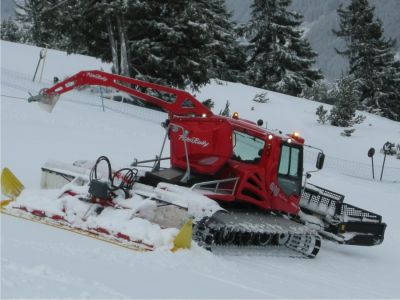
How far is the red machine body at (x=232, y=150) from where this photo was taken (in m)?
9.57

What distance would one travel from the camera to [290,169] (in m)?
10.2

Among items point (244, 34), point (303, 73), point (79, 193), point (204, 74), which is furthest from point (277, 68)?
point (79, 193)

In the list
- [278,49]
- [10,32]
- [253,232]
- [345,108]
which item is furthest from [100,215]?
[10,32]

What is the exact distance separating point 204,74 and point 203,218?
16631mm

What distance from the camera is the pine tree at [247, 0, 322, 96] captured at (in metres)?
44.0

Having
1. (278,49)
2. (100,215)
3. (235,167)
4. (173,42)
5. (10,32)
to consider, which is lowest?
(100,215)

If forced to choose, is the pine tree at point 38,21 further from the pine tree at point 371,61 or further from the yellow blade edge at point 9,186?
the pine tree at point 371,61

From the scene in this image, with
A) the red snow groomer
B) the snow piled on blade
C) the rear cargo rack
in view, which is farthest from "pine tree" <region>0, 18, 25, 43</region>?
the snow piled on blade

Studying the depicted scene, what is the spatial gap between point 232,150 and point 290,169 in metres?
1.32

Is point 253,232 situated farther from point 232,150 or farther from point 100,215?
point 100,215

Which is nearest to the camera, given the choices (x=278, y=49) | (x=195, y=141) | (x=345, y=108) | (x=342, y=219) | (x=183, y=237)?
(x=183, y=237)

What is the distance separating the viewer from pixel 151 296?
5.44 metres

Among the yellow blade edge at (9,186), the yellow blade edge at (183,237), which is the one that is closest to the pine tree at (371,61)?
the yellow blade edge at (9,186)

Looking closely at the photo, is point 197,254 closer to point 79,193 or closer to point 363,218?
point 79,193
